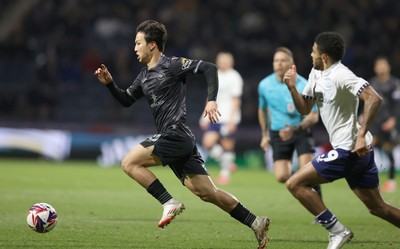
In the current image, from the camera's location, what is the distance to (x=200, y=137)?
21.2 meters

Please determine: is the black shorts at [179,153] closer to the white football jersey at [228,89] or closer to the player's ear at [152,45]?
the player's ear at [152,45]

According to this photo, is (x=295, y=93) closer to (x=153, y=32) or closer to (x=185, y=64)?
(x=185, y=64)

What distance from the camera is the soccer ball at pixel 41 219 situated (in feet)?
28.0

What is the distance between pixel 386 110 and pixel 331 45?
884 cm

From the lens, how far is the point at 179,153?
8.39 m

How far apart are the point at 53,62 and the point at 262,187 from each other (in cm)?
945

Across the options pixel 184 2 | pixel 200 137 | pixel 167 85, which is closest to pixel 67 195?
pixel 167 85

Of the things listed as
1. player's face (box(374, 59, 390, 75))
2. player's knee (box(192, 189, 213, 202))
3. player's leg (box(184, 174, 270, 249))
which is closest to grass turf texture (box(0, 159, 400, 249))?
player's leg (box(184, 174, 270, 249))

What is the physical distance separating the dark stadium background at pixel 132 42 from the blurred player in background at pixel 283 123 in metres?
10.0

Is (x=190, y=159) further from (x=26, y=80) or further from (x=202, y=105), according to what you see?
(x=26, y=80)

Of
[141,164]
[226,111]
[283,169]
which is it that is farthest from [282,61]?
[226,111]

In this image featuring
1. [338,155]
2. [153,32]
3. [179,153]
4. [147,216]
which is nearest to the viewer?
[338,155]

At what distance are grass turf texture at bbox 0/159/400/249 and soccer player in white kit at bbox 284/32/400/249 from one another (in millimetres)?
857

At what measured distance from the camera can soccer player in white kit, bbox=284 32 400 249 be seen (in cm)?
783
